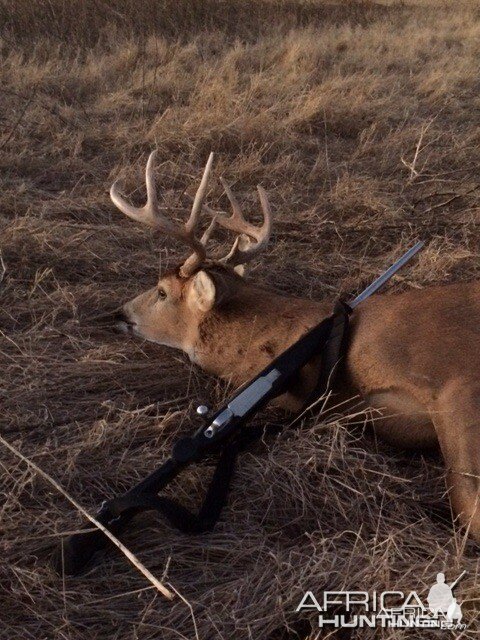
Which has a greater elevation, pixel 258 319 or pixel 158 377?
pixel 258 319

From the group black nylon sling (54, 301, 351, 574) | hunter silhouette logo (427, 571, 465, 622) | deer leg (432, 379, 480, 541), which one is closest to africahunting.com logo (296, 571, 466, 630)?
hunter silhouette logo (427, 571, 465, 622)

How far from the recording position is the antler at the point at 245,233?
369cm

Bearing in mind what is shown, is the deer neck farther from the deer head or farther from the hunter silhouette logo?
the hunter silhouette logo

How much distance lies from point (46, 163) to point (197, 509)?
13.2 ft

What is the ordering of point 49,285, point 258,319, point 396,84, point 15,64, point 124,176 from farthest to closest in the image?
point 396,84 → point 15,64 → point 124,176 → point 49,285 → point 258,319

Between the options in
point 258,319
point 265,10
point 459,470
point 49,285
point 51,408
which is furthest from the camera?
point 265,10

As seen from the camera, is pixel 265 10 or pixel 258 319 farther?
pixel 265 10

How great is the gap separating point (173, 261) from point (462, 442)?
94.0 inches

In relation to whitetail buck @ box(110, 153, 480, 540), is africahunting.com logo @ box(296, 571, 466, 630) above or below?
below

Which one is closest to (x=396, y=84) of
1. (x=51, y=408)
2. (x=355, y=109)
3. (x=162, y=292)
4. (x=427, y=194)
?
(x=355, y=109)

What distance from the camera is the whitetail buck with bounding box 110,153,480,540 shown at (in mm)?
2734

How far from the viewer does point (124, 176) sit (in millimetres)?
5574

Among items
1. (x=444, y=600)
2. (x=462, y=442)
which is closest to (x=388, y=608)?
(x=444, y=600)

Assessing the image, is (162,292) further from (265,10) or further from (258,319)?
(265,10)
